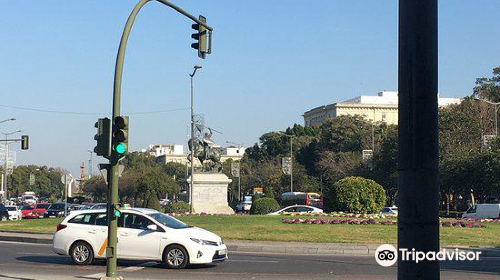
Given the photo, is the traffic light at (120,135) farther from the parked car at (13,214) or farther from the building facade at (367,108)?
the building facade at (367,108)

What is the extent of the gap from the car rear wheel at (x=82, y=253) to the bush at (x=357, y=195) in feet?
69.0

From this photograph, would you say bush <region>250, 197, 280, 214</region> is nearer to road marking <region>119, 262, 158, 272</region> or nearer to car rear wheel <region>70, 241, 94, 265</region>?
road marking <region>119, 262, 158, 272</region>

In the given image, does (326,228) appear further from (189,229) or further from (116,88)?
(116,88)

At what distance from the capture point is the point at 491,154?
5644 centimetres

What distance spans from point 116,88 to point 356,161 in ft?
236

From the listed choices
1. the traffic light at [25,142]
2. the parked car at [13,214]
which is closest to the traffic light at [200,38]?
the traffic light at [25,142]

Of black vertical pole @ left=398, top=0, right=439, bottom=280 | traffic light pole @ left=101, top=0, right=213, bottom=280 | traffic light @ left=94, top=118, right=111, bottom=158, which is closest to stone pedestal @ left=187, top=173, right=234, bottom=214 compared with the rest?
traffic light pole @ left=101, top=0, right=213, bottom=280

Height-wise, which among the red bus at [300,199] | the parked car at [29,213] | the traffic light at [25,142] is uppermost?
the traffic light at [25,142]

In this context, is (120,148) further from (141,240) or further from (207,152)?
(207,152)

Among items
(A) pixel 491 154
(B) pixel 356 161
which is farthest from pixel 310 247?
(B) pixel 356 161

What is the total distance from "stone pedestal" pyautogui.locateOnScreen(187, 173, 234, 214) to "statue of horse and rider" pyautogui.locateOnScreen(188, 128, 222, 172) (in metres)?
1.12

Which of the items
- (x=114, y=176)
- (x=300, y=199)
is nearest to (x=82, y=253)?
(x=114, y=176)

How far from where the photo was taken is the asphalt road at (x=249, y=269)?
15672 mm

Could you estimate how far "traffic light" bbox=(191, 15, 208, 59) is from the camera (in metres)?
18.0
